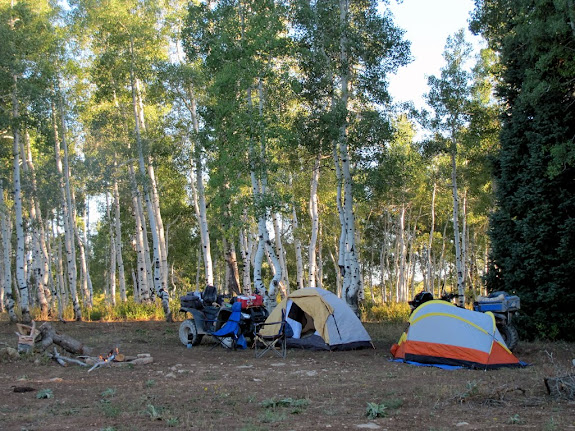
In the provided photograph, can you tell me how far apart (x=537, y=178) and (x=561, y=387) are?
771 cm

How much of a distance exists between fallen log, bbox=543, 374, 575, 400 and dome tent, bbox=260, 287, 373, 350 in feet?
19.7

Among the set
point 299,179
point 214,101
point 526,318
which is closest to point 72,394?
point 526,318

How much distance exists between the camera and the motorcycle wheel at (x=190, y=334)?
13.5m

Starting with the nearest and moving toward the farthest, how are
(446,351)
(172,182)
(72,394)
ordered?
(72,394), (446,351), (172,182)

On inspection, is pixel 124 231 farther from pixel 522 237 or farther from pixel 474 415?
pixel 474 415

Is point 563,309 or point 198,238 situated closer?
point 563,309

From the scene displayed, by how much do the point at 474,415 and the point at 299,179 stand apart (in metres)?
21.6

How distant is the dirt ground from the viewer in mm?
5859

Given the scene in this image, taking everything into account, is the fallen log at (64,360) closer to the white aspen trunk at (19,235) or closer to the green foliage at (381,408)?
the green foliage at (381,408)

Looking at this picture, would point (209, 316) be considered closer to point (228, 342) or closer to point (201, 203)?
point (228, 342)

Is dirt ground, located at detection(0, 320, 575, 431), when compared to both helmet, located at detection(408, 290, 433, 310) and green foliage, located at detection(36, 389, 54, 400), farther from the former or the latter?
helmet, located at detection(408, 290, 433, 310)

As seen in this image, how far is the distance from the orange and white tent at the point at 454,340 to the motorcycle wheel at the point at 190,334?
206 inches

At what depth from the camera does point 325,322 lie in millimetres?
12633

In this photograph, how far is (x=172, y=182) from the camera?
2577 cm
